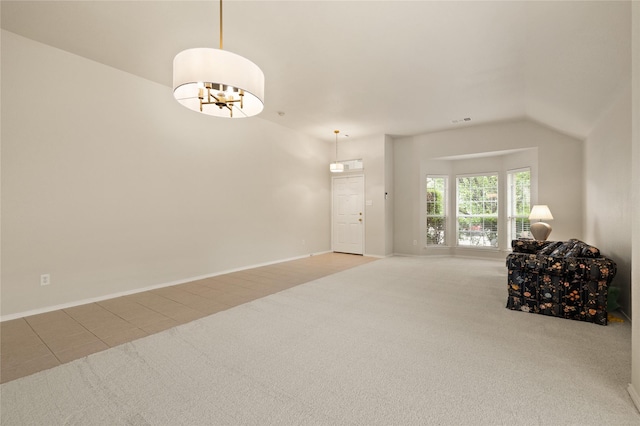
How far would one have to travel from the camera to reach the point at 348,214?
7.55 meters

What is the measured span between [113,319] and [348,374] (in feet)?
8.66

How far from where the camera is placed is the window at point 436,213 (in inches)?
286

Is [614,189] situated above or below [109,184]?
below

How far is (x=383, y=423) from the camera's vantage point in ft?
4.96

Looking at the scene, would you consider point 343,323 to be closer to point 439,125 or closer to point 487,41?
point 487,41

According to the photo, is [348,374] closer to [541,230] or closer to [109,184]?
[109,184]

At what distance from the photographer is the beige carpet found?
158 cm

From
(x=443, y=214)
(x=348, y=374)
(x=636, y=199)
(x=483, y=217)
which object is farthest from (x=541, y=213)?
(x=348, y=374)

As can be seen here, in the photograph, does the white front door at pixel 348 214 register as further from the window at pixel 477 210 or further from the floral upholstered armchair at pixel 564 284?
the floral upholstered armchair at pixel 564 284

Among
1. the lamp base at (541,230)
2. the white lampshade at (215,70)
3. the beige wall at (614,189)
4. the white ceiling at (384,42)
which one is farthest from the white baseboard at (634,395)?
the lamp base at (541,230)

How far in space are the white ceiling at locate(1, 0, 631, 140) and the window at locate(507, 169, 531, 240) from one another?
1.90 metres

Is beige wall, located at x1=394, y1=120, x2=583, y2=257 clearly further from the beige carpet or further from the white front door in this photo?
the beige carpet

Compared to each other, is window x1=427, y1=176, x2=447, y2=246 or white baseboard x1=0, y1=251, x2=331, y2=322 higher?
window x1=427, y1=176, x2=447, y2=246

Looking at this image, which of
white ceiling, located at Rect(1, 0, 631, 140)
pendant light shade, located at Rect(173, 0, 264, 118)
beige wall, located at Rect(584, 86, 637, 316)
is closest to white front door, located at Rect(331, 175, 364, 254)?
white ceiling, located at Rect(1, 0, 631, 140)
